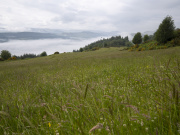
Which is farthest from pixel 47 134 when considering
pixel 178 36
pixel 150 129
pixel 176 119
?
pixel 178 36

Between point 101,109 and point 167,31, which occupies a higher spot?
point 167,31

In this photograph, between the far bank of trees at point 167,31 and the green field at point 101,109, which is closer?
the green field at point 101,109

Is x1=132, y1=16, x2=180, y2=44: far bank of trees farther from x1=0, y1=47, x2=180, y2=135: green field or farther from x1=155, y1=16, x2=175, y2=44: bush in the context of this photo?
x1=0, y1=47, x2=180, y2=135: green field

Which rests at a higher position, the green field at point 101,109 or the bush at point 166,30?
the bush at point 166,30

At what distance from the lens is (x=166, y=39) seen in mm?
34531

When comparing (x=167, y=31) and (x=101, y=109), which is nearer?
(x=101, y=109)

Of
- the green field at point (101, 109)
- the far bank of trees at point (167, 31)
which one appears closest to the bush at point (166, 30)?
the far bank of trees at point (167, 31)

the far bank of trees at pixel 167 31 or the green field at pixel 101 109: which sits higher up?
the far bank of trees at pixel 167 31

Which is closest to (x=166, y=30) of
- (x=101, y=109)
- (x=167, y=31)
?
(x=167, y=31)

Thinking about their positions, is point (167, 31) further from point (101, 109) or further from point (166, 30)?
point (101, 109)

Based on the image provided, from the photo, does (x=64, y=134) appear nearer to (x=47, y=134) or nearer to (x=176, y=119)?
(x=47, y=134)

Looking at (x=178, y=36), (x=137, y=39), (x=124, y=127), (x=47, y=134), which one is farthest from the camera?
(x=137, y=39)

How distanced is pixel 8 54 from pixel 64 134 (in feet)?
338

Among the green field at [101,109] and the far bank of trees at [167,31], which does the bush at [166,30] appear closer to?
the far bank of trees at [167,31]
